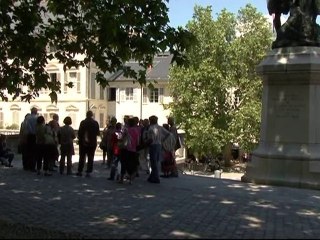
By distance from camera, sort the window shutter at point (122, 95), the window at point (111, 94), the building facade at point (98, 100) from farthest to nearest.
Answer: the window at point (111, 94)
the window shutter at point (122, 95)
the building facade at point (98, 100)

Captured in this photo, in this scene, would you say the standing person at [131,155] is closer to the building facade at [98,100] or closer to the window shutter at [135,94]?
the building facade at [98,100]

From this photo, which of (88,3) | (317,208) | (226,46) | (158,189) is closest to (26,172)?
(158,189)

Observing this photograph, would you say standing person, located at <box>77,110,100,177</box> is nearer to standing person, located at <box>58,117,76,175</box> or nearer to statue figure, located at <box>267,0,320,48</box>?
standing person, located at <box>58,117,76,175</box>

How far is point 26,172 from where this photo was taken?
15586 mm

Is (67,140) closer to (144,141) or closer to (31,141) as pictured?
(31,141)

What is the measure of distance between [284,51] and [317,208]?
4439mm

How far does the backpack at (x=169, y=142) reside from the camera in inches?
574

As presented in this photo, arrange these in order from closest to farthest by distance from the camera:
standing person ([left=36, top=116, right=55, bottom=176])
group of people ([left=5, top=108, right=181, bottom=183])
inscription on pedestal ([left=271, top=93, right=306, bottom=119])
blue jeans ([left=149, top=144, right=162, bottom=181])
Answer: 1. inscription on pedestal ([left=271, top=93, right=306, bottom=119])
2. group of people ([left=5, top=108, right=181, bottom=183])
3. blue jeans ([left=149, top=144, right=162, bottom=181])
4. standing person ([left=36, top=116, right=55, bottom=176])

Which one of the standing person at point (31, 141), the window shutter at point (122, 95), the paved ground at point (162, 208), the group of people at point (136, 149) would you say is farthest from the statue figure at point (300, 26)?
the window shutter at point (122, 95)

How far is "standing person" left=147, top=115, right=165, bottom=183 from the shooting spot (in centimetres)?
1338

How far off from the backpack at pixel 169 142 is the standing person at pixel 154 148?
638mm

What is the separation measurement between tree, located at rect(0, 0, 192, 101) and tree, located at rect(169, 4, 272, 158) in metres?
36.6

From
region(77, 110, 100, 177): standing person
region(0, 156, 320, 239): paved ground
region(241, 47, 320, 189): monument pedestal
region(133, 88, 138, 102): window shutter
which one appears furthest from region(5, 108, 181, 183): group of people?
region(133, 88, 138, 102): window shutter

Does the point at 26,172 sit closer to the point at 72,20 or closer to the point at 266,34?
the point at 72,20
